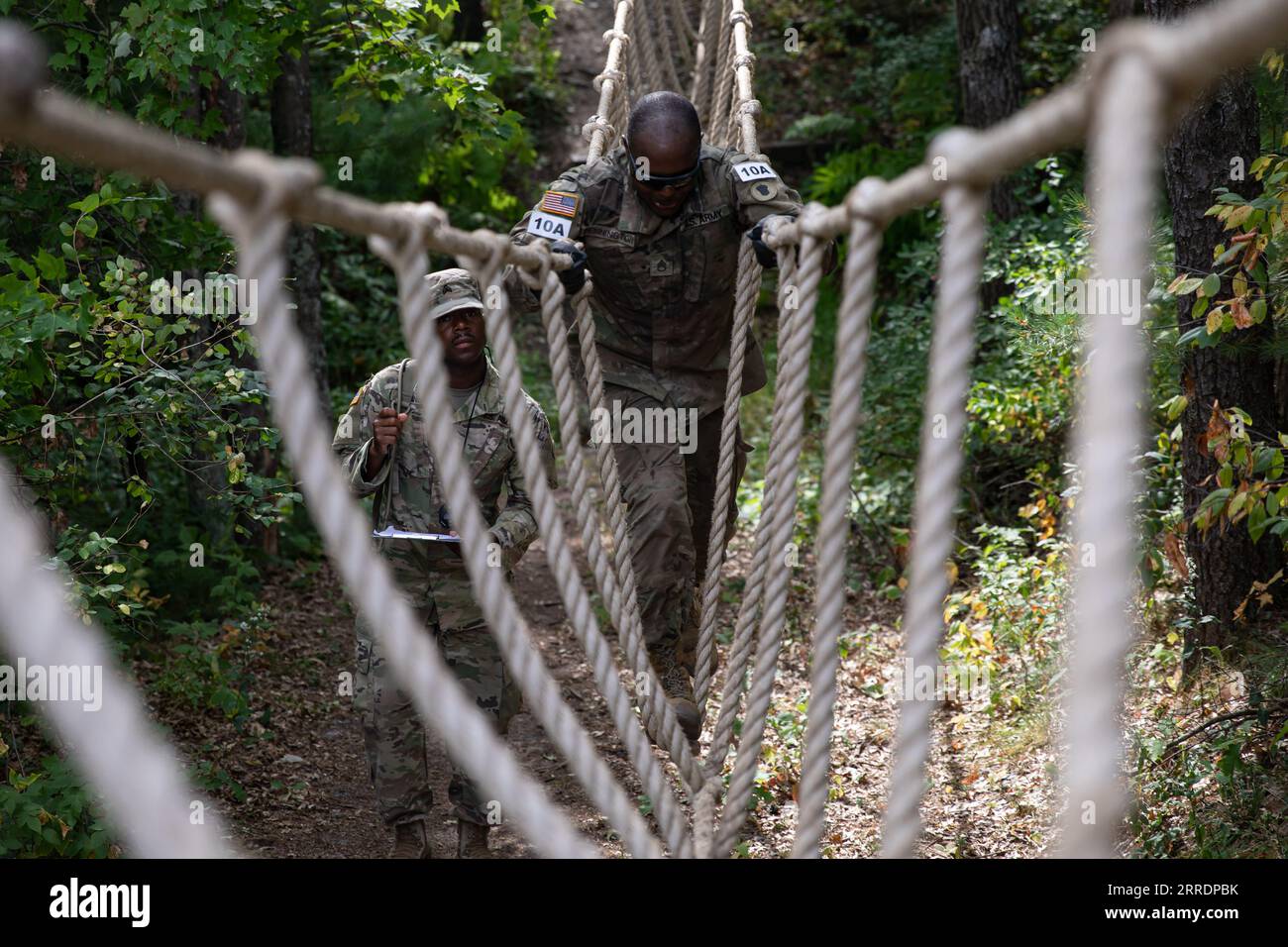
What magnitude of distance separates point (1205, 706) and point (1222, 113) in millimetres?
1728

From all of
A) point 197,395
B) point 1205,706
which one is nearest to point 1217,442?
point 1205,706

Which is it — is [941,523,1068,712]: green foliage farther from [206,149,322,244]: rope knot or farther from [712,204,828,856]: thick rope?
[206,149,322,244]: rope knot

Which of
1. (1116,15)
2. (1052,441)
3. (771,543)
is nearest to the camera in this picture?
(771,543)

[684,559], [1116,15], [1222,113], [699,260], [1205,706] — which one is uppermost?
[1116,15]

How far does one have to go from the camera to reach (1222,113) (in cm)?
355

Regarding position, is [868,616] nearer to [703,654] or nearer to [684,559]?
[684,559]

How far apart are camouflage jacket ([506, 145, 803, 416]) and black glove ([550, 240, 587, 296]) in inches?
12.7

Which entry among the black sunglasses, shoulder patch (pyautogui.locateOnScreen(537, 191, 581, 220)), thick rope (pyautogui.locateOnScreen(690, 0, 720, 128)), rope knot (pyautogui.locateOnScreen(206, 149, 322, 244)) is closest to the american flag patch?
shoulder patch (pyautogui.locateOnScreen(537, 191, 581, 220))

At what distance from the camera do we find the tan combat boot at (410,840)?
3305 millimetres

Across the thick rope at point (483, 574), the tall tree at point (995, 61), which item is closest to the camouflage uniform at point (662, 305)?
the thick rope at point (483, 574)

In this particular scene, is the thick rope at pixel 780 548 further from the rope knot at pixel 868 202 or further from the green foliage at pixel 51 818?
the green foliage at pixel 51 818

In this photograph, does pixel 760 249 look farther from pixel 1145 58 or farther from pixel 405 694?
pixel 1145 58

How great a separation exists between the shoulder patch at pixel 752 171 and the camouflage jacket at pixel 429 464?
0.85 metres

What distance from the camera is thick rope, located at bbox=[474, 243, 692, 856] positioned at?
189 centimetres
